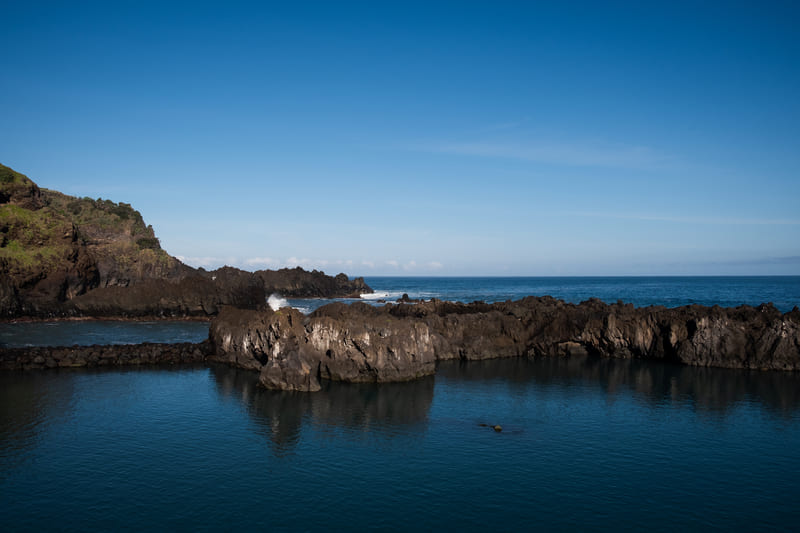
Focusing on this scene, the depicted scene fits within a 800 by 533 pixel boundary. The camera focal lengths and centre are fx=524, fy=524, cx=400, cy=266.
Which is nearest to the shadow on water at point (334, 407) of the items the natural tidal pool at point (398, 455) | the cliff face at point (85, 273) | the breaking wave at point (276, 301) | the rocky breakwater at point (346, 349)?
the natural tidal pool at point (398, 455)

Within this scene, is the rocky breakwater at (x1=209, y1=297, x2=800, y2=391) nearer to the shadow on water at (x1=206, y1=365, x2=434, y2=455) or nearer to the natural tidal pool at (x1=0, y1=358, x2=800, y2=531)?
the shadow on water at (x1=206, y1=365, x2=434, y2=455)

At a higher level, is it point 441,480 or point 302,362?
point 302,362

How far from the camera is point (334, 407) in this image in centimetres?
3853

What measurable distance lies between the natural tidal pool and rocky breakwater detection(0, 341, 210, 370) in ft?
19.6

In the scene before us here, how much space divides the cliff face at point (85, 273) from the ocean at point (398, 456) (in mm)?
49724

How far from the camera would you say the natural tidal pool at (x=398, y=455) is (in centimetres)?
2242

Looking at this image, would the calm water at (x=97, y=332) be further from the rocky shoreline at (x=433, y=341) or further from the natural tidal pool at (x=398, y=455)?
the natural tidal pool at (x=398, y=455)

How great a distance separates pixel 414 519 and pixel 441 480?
4.00 metres

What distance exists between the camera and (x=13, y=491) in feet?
78.7

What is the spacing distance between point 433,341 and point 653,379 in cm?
2243

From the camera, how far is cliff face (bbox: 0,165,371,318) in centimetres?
9025

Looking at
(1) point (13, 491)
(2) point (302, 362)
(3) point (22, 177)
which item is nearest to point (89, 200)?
(3) point (22, 177)

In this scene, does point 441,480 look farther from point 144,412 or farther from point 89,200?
point 89,200

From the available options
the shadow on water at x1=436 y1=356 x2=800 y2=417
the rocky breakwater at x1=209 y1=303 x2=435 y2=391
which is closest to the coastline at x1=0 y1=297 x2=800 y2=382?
the rocky breakwater at x1=209 y1=303 x2=435 y2=391
